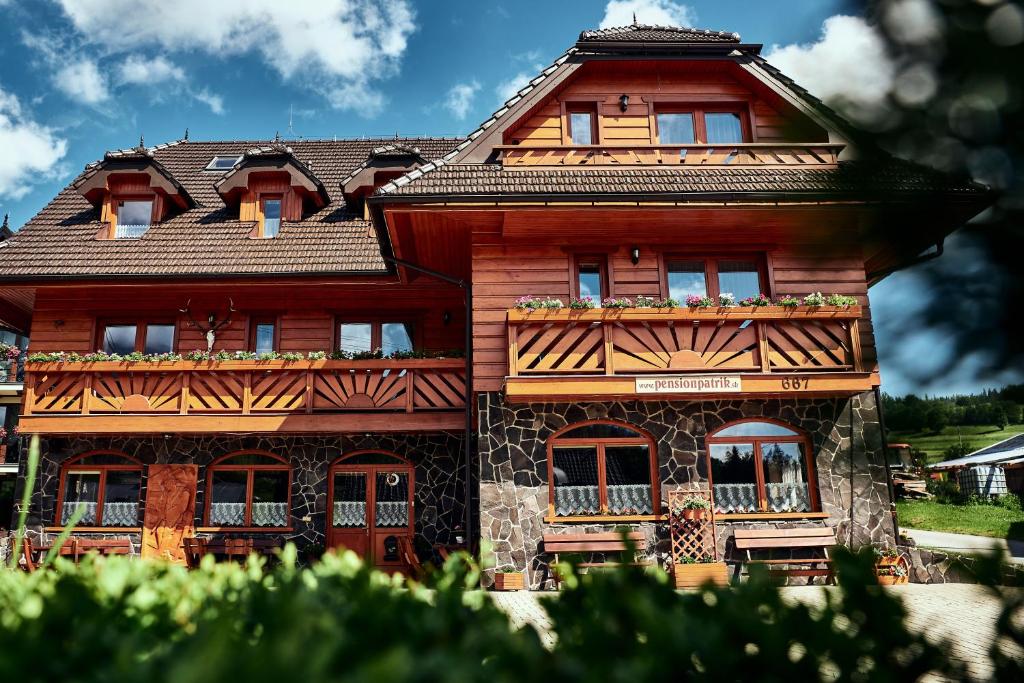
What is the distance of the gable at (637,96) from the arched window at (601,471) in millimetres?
5247

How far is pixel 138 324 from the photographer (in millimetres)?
14711

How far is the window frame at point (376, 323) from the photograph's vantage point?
1472 centimetres

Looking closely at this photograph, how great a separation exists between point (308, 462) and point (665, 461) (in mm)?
6550

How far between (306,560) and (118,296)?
681 cm

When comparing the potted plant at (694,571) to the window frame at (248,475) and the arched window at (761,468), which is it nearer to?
the arched window at (761,468)

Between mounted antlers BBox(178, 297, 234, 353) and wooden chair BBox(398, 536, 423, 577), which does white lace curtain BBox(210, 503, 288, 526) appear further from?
mounted antlers BBox(178, 297, 234, 353)

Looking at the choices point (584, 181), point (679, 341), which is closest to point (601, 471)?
point (679, 341)

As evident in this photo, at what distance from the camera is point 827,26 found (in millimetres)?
1909

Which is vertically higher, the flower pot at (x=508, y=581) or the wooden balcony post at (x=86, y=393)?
the wooden balcony post at (x=86, y=393)

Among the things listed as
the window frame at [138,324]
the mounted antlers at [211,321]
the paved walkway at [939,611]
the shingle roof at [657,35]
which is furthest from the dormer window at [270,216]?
the paved walkway at [939,611]

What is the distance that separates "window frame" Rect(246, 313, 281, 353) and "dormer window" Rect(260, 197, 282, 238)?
176 centimetres

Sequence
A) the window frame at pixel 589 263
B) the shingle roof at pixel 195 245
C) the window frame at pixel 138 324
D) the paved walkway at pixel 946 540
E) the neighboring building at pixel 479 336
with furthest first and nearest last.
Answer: the window frame at pixel 138 324 < the shingle roof at pixel 195 245 < the paved walkway at pixel 946 540 < the window frame at pixel 589 263 < the neighboring building at pixel 479 336

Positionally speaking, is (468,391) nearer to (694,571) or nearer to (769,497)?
(694,571)

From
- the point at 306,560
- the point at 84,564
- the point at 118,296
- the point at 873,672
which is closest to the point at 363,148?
the point at 118,296
